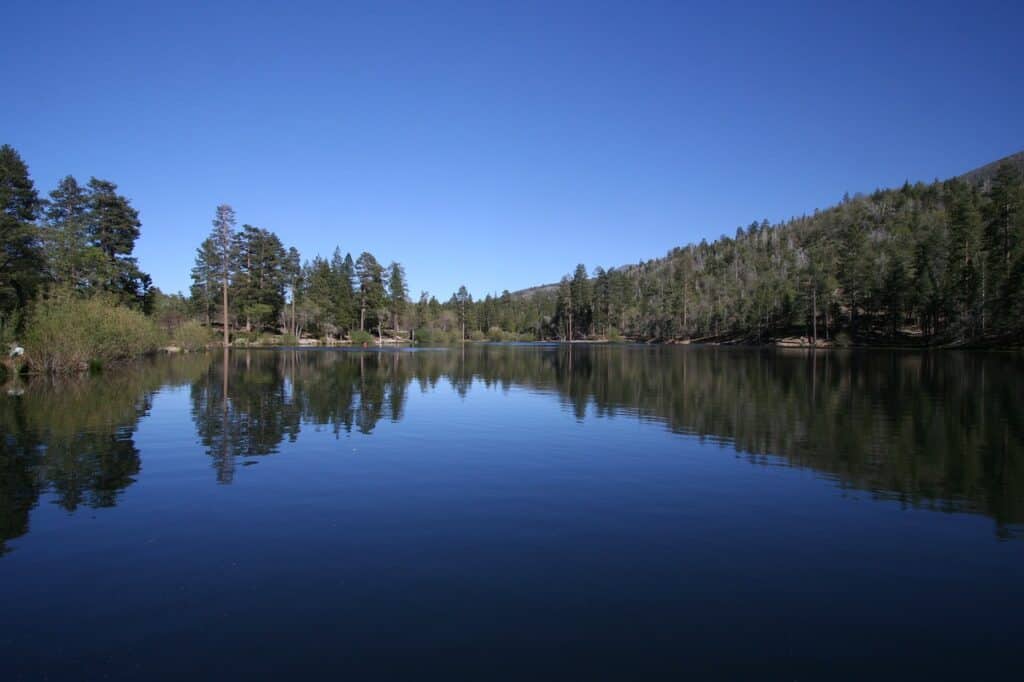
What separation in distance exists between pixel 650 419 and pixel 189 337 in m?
66.2

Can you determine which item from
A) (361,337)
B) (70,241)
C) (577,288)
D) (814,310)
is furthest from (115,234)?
(577,288)

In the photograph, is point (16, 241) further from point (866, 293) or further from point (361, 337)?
point (866, 293)

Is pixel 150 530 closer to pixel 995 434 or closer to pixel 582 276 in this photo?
pixel 995 434

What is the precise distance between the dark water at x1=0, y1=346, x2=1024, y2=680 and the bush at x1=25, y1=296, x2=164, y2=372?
58.1ft

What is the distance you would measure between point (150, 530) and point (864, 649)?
9.72 metres

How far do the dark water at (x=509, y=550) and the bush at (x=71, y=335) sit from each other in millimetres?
17705

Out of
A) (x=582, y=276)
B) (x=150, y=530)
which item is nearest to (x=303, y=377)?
(x=150, y=530)

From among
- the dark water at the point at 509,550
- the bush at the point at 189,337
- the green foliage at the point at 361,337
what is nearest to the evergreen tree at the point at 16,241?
the dark water at the point at 509,550

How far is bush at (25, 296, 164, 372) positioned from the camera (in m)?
33.1

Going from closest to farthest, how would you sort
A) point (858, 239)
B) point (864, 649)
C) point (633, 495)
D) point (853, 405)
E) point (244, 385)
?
point (864, 649) → point (633, 495) → point (853, 405) → point (244, 385) → point (858, 239)

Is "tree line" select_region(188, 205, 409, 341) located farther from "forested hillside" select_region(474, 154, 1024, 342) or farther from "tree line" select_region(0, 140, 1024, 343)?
"forested hillside" select_region(474, 154, 1024, 342)

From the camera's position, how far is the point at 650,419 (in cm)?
2088

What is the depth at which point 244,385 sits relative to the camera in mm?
31047

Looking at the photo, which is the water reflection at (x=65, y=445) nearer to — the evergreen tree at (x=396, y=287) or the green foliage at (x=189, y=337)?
the green foliage at (x=189, y=337)
